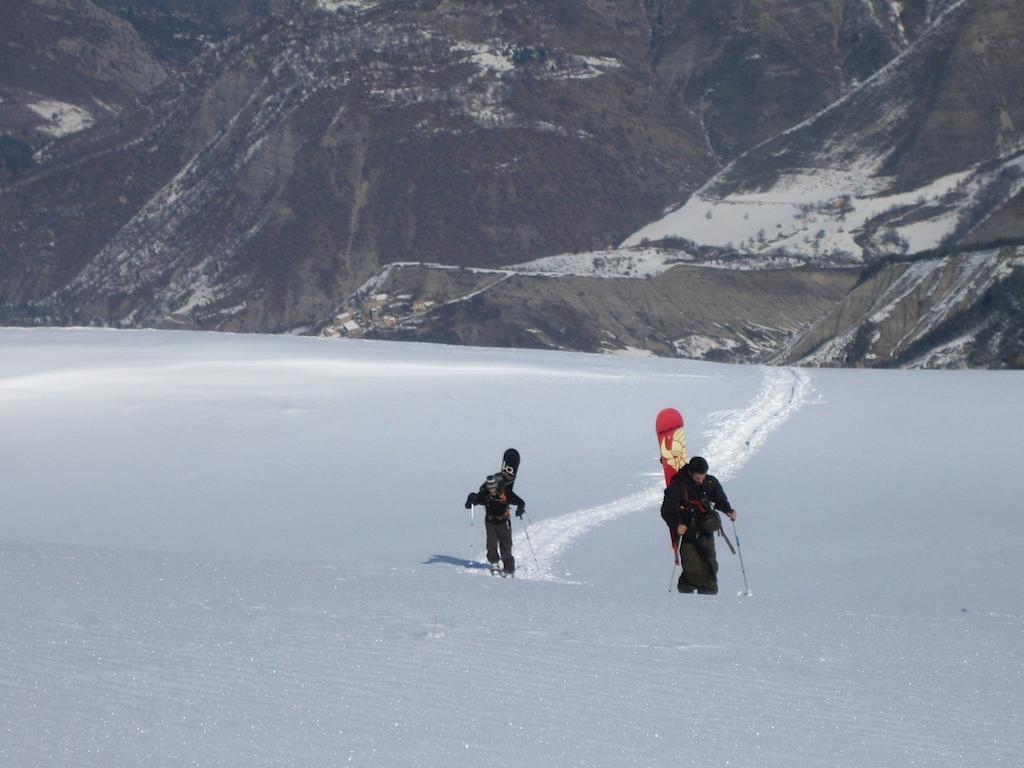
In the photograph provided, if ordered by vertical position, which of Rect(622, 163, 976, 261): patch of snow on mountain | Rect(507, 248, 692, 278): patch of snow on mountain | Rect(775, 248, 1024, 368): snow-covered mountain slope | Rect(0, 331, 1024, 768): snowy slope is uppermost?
Rect(622, 163, 976, 261): patch of snow on mountain

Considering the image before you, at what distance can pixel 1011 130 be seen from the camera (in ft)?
614

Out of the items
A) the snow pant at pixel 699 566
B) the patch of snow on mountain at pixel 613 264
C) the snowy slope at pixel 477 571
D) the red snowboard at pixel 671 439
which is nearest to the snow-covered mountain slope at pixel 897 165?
the patch of snow on mountain at pixel 613 264

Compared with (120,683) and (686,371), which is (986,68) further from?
(120,683)

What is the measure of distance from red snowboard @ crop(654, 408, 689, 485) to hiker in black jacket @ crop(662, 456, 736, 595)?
0.83 meters

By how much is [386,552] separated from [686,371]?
2394 centimetres

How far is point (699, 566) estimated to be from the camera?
13.7 metres

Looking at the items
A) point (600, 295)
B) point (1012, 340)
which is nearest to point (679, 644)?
point (1012, 340)

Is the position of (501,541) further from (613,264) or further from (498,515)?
(613,264)

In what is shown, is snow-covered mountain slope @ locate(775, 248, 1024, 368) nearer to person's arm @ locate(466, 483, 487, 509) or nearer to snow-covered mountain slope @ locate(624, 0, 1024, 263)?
snow-covered mountain slope @ locate(624, 0, 1024, 263)

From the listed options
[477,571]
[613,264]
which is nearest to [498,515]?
[477,571]

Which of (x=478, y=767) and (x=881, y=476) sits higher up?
(x=881, y=476)

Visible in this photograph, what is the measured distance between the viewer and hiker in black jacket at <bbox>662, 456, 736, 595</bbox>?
43.8 ft

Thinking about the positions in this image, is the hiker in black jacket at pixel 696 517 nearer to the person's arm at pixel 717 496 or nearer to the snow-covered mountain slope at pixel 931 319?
the person's arm at pixel 717 496

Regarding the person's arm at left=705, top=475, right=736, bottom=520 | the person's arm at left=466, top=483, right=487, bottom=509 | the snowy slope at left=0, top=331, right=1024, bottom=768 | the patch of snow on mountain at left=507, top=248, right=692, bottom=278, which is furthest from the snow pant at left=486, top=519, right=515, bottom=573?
the patch of snow on mountain at left=507, top=248, right=692, bottom=278
